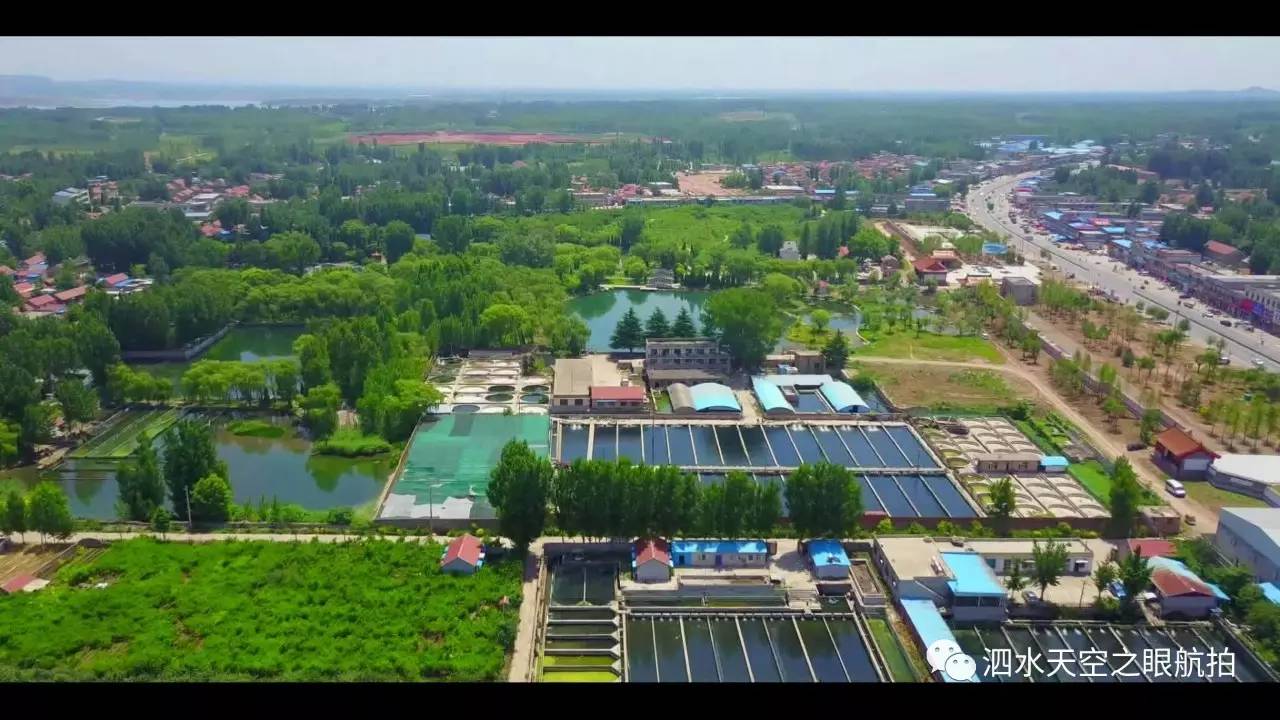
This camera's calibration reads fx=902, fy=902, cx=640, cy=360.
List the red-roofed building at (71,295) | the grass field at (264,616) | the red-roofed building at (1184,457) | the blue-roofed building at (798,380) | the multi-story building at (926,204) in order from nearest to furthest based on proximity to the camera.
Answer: the grass field at (264,616), the red-roofed building at (1184,457), the blue-roofed building at (798,380), the red-roofed building at (71,295), the multi-story building at (926,204)

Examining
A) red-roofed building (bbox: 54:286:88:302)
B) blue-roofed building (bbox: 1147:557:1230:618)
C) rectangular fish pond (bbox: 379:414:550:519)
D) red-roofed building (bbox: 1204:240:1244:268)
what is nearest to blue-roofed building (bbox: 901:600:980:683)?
blue-roofed building (bbox: 1147:557:1230:618)

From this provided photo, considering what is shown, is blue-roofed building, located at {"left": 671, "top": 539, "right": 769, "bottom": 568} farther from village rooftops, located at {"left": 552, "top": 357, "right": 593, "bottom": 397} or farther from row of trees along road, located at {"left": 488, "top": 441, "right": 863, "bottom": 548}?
village rooftops, located at {"left": 552, "top": 357, "right": 593, "bottom": 397}

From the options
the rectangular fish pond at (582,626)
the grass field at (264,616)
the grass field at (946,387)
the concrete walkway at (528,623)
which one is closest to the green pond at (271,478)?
the grass field at (264,616)

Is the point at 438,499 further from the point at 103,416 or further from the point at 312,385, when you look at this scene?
the point at 103,416

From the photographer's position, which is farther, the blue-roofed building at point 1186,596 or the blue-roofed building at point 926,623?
the blue-roofed building at point 1186,596

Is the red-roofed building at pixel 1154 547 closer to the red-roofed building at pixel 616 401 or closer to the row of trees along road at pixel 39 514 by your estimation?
the red-roofed building at pixel 616 401

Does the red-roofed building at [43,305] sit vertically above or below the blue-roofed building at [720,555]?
above

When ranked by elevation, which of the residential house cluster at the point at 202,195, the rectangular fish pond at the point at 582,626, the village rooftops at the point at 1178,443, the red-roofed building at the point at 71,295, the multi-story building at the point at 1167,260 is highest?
the residential house cluster at the point at 202,195
